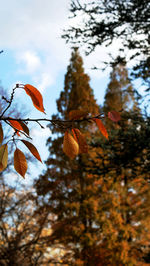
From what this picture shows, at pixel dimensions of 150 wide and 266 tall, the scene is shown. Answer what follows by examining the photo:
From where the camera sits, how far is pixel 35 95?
84cm

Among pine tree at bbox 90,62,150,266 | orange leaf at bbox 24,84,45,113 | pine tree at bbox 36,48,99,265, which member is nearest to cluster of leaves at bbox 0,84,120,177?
orange leaf at bbox 24,84,45,113

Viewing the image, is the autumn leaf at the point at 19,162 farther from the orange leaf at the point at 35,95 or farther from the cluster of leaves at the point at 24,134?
the orange leaf at the point at 35,95

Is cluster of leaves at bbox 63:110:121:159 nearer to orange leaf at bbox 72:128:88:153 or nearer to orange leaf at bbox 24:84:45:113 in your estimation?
orange leaf at bbox 72:128:88:153

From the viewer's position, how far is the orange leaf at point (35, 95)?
0.84m

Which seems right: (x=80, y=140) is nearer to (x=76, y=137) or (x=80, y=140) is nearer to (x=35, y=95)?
(x=76, y=137)

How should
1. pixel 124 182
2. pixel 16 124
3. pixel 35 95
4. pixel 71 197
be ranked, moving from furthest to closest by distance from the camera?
pixel 124 182 < pixel 71 197 < pixel 16 124 < pixel 35 95

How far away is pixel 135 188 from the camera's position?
35.3 ft

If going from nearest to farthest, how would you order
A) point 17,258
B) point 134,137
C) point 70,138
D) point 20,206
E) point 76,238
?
point 70,138
point 134,137
point 17,258
point 20,206
point 76,238

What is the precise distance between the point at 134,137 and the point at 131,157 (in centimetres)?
37

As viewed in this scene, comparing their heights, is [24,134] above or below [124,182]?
below

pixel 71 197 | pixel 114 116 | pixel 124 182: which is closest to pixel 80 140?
pixel 114 116

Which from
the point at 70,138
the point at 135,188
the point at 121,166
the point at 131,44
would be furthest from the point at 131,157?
the point at 135,188

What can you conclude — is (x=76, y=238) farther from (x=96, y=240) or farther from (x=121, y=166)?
(x=121, y=166)

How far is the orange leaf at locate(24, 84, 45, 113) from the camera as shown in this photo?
84 centimetres
